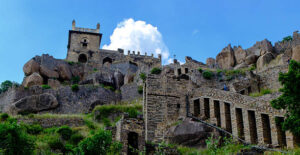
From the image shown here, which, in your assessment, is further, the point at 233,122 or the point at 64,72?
the point at 64,72

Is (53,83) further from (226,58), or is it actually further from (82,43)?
(226,58)

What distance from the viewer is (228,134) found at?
23.7 meters

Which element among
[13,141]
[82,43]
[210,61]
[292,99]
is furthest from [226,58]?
[13,141]

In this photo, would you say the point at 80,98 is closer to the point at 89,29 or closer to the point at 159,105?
the point at 159,105

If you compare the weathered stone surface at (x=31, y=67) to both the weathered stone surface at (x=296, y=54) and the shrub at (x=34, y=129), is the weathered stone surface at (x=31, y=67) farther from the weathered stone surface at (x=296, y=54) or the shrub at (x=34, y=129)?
the weathered stone surface at (x=296, y=54)

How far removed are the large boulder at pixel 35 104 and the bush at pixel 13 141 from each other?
2212cm

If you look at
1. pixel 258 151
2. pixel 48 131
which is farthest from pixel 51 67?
pixel 258 151

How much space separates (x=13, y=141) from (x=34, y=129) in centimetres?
1289

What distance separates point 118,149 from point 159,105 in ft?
29.6

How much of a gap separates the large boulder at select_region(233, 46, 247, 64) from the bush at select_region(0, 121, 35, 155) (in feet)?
112

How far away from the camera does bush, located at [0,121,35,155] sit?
56.7ft

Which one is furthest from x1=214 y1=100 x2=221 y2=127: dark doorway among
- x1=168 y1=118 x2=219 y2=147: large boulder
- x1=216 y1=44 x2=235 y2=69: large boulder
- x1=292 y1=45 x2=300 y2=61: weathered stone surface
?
x1=216 y1=44 x2=235 y2=69: large boulder

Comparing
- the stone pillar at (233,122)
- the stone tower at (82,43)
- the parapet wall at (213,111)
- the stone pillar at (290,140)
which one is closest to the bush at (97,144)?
the parapet wall at (213,111)

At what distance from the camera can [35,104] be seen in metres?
40.1
